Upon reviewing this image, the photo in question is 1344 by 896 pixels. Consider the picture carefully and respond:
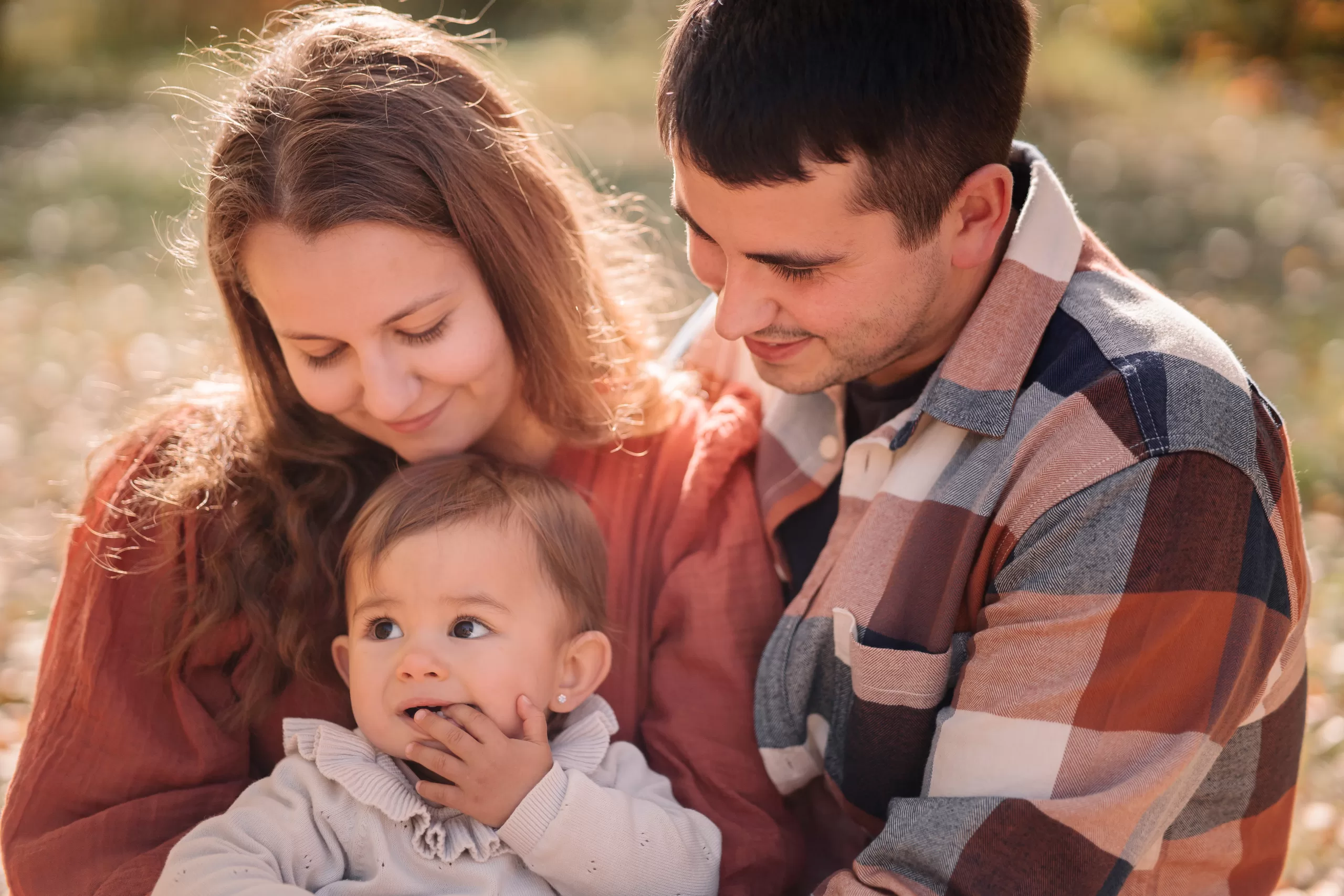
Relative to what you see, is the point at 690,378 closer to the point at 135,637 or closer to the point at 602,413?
the point at 602,413

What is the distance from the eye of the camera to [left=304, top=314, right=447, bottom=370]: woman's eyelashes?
2.37m

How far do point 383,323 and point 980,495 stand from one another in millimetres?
1187

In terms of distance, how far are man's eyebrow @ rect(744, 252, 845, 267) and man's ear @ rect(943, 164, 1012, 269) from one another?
25 centimetres

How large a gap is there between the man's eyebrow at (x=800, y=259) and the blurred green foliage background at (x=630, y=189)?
93 cm

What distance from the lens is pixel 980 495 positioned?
2137 mm

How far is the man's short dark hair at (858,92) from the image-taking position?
212 centimetres

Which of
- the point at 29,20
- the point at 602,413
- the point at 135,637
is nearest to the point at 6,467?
the point at 135,637

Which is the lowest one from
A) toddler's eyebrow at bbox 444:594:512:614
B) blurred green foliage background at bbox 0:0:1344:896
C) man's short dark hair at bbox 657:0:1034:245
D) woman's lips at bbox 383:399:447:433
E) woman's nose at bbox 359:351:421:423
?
blurred green foliage background at bbox 0:0:1344:896

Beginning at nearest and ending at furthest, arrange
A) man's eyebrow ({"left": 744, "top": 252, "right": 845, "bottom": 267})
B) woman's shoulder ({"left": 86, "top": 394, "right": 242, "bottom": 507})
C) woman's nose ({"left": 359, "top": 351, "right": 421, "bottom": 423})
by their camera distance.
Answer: man's eyebrow ({"left": 744, "top": 252, "right": 845, "bottom": 267}), woman's nose ({"left": 359, "top": 351, "right": 421, "bottom": 423}), woman's shoulder ({"left": 86, "top": 394, "right": 242, "bottom": 507})

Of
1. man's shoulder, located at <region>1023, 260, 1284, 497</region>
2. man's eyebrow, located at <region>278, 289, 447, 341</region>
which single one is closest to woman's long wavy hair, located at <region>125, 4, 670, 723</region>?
man's eyebrow, located at <region>278, 289, 447, 341</region>

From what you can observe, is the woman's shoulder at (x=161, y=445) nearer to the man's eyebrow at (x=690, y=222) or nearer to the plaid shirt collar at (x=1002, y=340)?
the man's eyebrow at (x=690, y=222)

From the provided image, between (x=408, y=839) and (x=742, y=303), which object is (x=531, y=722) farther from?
(x=742, y=303)

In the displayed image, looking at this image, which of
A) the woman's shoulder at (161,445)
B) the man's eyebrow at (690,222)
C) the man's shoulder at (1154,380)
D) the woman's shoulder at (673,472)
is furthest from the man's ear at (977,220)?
the woman's shoulder at (161,445)

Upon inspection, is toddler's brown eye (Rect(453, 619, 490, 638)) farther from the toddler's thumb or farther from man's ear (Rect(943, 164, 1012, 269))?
man's ear (Rect(943, 164, 1012, 269))
